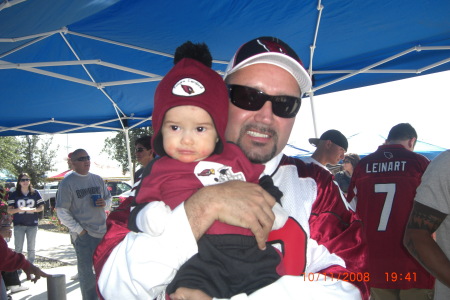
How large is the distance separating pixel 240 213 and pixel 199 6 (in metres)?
3.40

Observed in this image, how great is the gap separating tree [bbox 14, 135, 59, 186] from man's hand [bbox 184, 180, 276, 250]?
37.8 m

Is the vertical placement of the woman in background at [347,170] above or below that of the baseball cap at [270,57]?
below

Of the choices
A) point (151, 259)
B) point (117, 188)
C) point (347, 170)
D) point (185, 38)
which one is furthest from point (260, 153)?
point (117, 188)

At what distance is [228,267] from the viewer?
1373mm

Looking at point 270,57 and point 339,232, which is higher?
point 270,57

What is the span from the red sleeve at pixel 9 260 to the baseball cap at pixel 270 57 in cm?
276

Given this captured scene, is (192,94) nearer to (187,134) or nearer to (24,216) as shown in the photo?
(187,134)

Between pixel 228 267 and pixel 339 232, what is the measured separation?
51cm

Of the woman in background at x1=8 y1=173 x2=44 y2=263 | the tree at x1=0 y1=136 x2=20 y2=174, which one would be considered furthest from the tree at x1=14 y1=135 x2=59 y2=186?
the woman in background at x1=8 y1=173 x2=44 y2=263

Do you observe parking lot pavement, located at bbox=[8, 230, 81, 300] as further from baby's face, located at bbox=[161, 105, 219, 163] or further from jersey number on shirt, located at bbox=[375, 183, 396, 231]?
baby's face, located at bbox=[161, 105, 219, 163]

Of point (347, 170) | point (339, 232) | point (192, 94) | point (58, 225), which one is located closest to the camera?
point (339, 232)

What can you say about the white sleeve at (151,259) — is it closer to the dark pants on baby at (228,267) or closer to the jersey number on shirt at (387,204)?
the dark pants on baby at (228,267)

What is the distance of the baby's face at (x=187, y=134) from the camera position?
167 centimetres
